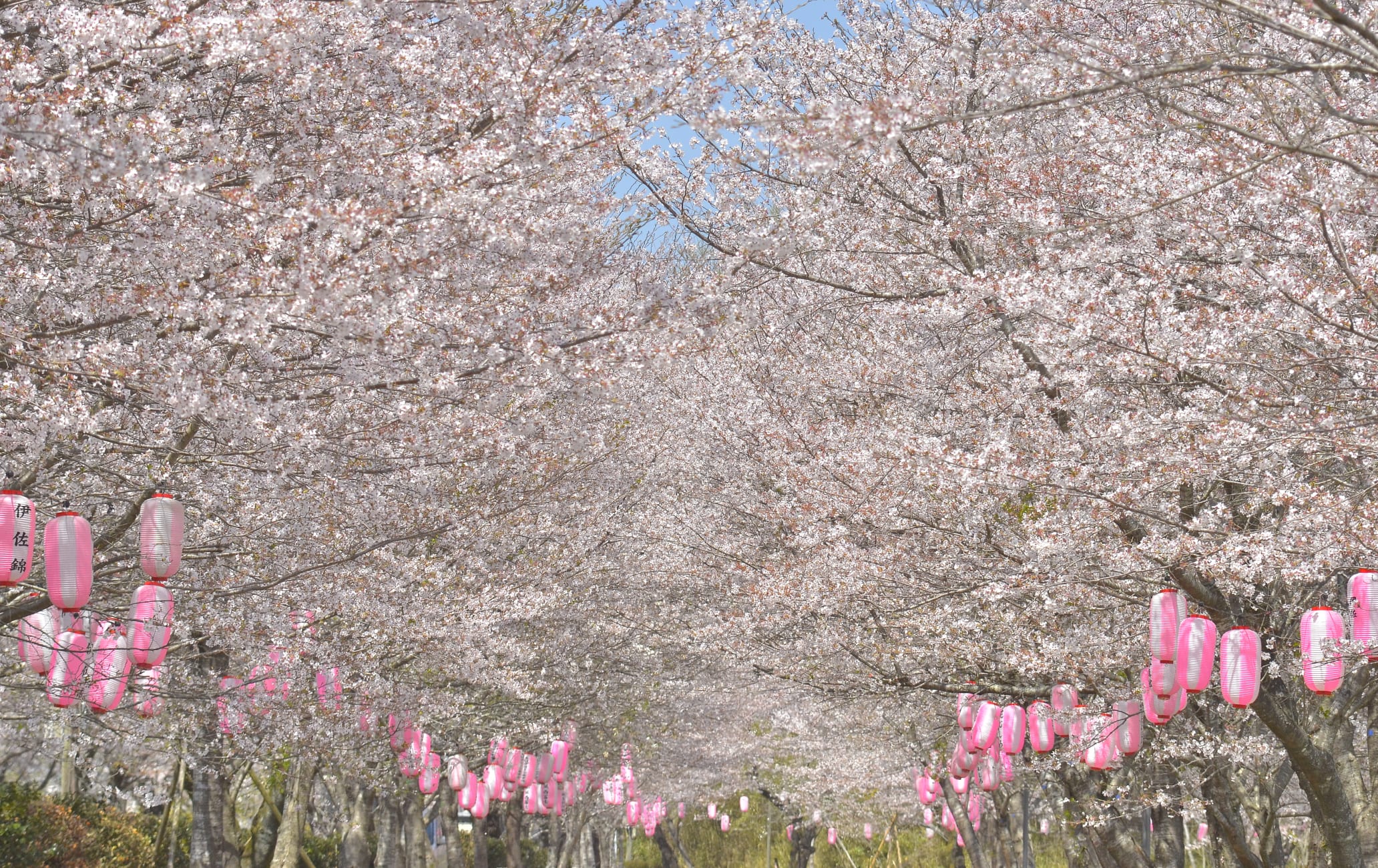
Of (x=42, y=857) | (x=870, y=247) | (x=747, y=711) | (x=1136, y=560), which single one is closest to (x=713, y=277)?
(x=870, y=247)

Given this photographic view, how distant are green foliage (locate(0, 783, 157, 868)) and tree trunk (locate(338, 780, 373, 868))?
2933 mm

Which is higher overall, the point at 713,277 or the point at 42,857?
the point at 713,277

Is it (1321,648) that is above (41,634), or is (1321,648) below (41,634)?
below

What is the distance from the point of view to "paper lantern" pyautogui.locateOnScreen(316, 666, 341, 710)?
1134cm

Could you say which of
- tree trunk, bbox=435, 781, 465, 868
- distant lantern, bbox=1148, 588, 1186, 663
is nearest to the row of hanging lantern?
distant lantern, bbox=1148, 588, 1186, 663

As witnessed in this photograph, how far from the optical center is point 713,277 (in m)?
6.30

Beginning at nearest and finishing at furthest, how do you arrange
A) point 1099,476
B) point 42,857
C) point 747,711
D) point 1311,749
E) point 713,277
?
point 713,277 < point 1099,476 < point 1311,749 < point 42,857 < point 747,711

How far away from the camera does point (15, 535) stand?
6.09m

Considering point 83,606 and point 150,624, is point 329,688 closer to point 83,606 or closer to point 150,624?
point 150,624

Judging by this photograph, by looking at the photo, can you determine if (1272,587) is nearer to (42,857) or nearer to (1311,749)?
(1311,749)

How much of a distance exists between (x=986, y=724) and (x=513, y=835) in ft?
51.1

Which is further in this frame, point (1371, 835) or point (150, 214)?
point (1371, 835)

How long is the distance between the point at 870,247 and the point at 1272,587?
3820 millimetres

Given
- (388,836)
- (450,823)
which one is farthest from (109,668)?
(450,823)
